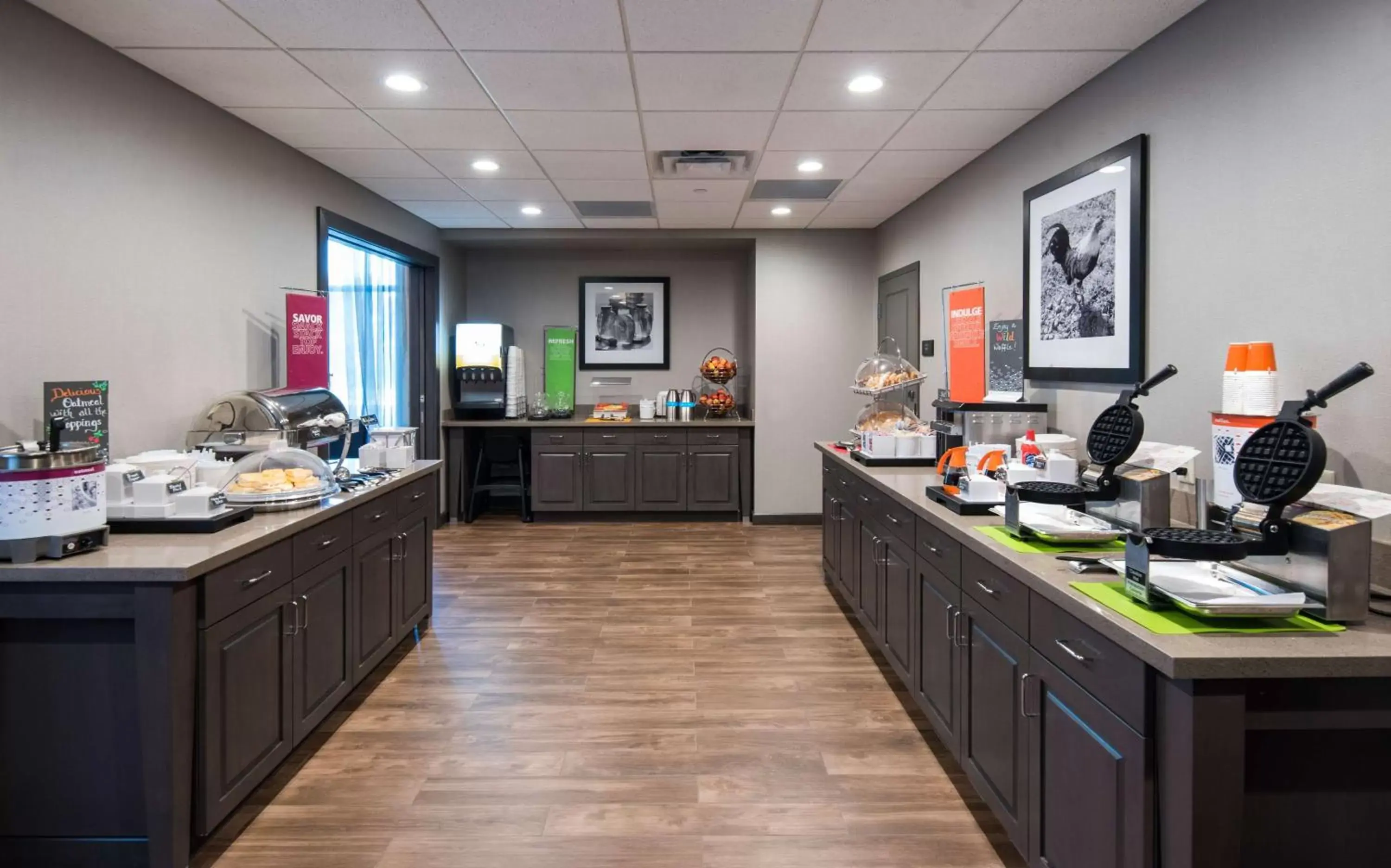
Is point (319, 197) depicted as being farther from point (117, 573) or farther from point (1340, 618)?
point (1340, 618)

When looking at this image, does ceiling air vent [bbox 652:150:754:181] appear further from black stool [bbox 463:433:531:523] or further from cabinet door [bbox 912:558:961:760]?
black stool [bbox 463:433:531:523]

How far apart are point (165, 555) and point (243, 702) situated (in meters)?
0.51

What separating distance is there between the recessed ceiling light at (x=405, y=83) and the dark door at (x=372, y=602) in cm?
192

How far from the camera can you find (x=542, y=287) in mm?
7570

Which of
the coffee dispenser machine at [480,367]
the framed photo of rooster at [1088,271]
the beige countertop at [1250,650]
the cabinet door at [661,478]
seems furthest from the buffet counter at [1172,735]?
the coffee dispenser machine at [480,367]

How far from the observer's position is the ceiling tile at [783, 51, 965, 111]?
298cm

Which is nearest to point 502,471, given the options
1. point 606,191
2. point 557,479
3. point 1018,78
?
point 557,479

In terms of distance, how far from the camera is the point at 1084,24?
268 centimetres

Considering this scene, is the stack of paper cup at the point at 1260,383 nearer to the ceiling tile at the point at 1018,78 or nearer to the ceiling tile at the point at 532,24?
the ceiling tile at the point at 1018,78

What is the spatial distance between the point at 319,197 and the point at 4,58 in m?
2.10

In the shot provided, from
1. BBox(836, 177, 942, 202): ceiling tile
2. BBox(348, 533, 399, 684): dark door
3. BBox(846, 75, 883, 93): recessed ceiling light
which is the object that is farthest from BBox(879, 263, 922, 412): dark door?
BBox(348, 533, 399, 684): dark door

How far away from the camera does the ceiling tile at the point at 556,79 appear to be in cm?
298

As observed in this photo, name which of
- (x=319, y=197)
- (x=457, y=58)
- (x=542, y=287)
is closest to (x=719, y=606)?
(x=457, y=58)

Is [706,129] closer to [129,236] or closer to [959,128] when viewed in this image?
[959,128]
